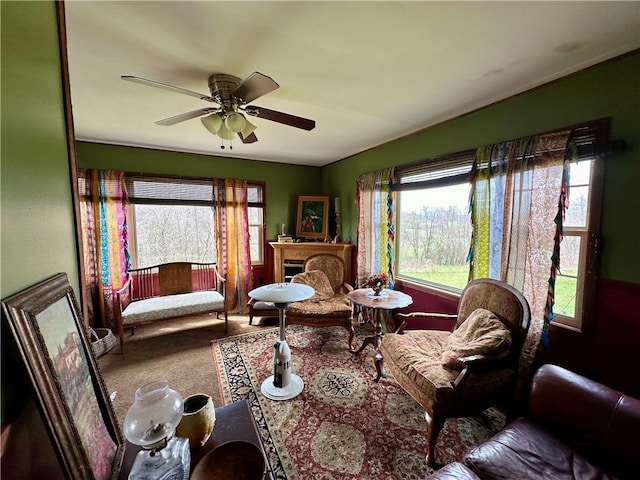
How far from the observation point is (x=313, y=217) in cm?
450

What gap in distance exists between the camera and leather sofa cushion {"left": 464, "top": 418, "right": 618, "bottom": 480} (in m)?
1.10

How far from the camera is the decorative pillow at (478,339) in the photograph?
164cm

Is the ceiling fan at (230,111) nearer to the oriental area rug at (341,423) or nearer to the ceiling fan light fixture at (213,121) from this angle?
the ceiling fan light fixture at (213,121)

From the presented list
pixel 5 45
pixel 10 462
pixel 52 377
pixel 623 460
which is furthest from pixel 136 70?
pixel 623 460

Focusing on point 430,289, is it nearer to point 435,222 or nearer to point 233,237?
point 435,222

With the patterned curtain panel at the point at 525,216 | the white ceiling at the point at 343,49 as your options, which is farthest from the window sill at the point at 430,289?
the white ceiling at the point at 343,49

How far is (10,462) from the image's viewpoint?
0.54 metres

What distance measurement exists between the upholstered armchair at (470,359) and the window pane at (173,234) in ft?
10.3

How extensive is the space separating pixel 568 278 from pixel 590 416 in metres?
1.01

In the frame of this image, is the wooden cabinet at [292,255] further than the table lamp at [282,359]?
Yes

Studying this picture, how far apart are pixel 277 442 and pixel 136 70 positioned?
2.66m

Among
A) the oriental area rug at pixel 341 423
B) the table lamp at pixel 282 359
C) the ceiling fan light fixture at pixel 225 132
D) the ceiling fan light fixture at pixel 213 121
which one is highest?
the ceiling fan light fixture at pixel 213 121

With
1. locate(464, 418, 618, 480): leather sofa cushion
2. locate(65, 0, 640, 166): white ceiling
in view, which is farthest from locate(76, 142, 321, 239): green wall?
locate(464, 418, 618, 480): leather sofa cushion

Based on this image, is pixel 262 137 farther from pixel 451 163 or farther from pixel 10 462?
→ pixel 10 462
